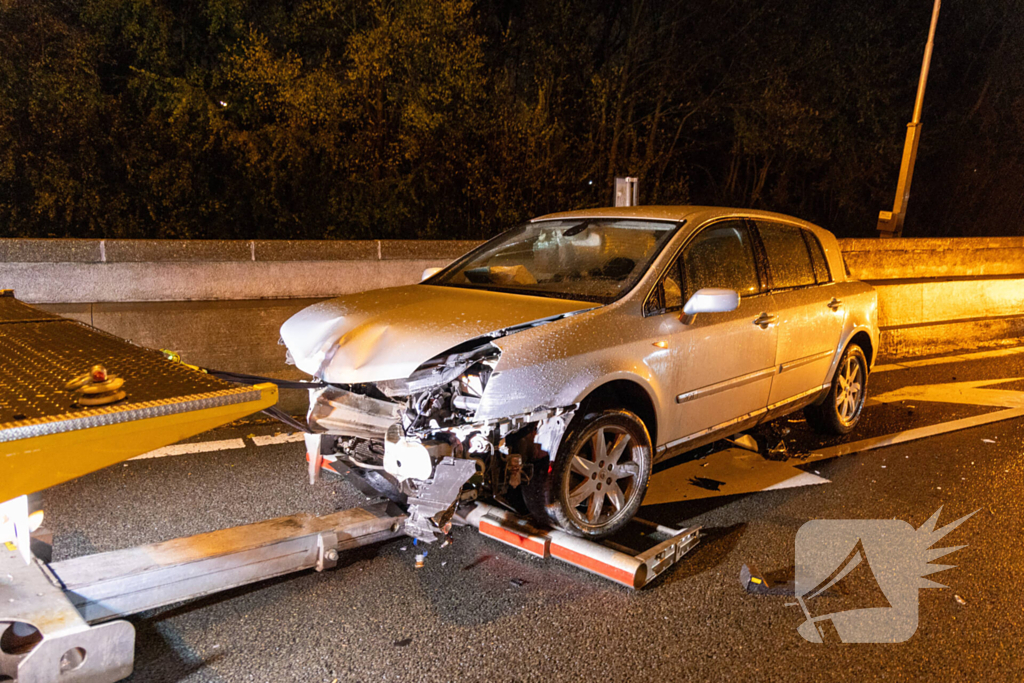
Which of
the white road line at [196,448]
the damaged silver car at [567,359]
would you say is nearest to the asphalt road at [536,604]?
the white road line at [196,448]

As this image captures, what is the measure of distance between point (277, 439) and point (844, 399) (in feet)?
14.9

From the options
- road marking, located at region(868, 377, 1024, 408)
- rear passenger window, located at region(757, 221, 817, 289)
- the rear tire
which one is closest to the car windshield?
rear passenger window, located at region(757, 221, 817, 289)

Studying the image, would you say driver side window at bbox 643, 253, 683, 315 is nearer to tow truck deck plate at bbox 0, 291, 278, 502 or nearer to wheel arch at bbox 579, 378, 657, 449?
wheel arch at bbox 579, 378, 657, 449

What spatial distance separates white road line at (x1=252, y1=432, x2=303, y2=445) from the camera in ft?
19.5

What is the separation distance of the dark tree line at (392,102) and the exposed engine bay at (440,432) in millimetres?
9789

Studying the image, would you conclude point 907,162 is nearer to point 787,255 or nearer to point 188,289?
point 787,255

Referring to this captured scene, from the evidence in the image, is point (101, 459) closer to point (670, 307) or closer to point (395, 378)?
point (395, 378)

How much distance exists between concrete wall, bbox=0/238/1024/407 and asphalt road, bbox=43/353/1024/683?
76.0 inches

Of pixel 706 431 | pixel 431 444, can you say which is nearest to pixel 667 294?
pixel 706 431

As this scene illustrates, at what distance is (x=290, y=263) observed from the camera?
8.07 m

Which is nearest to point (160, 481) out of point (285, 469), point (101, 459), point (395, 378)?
point (285, 469)

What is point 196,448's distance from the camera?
5.72m

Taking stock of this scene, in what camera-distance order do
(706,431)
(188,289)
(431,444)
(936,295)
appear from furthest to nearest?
(936,295)
(188,289)
(706,431)
(431,444)

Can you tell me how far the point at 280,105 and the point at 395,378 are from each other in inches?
460
